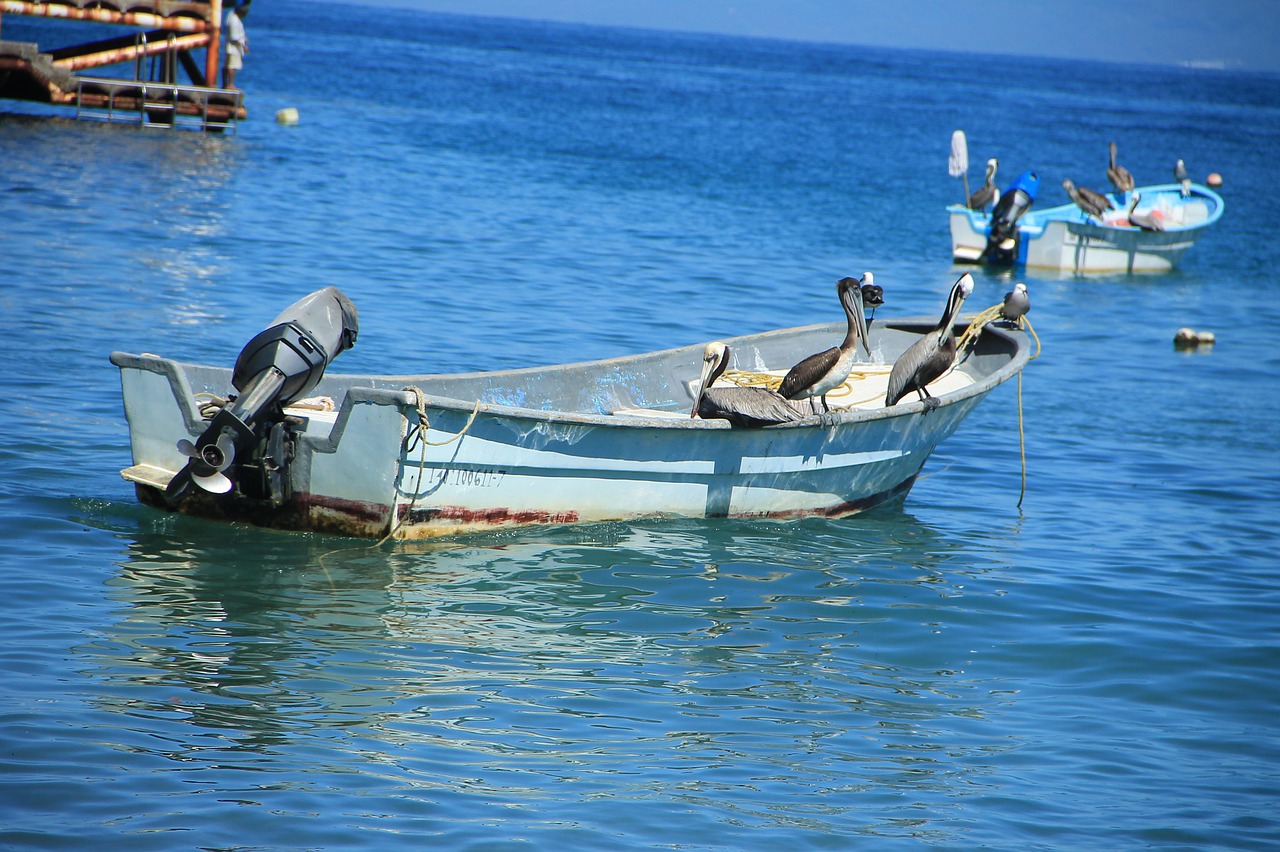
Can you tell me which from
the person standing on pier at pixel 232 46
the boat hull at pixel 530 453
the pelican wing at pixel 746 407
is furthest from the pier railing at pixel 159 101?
the pelican wing at pixel 746 407

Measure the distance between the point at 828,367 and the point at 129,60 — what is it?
24483mm

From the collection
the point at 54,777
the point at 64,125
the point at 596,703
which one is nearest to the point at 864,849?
the point at 596,703

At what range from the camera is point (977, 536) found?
376 inches

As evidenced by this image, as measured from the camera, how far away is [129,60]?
91.7 ft

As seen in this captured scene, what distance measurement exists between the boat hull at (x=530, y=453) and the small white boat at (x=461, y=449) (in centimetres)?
1

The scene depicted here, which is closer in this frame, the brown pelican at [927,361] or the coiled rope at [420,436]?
the coiled rope at [420,436]

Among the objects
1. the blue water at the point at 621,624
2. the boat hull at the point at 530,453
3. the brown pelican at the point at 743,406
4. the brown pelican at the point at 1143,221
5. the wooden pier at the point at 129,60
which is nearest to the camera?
the blue water at the point at 621,624

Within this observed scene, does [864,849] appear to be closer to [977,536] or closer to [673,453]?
[673,453]

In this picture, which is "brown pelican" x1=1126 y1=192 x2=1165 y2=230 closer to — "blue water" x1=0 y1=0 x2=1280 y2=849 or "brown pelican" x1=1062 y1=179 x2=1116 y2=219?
"brown pelican" x1=1062 y1=179 x2=1116 y2=219

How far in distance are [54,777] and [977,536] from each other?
667 centimetres

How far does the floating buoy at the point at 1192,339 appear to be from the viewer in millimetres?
17562

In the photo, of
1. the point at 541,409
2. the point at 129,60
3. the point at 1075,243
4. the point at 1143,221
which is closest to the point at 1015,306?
the point at 541,409

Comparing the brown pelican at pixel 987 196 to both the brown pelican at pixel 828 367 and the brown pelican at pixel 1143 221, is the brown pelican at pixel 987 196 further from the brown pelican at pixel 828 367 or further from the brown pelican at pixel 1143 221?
the brown pelican at pixel 828 367

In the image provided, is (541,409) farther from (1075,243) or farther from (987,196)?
(1075,243)
